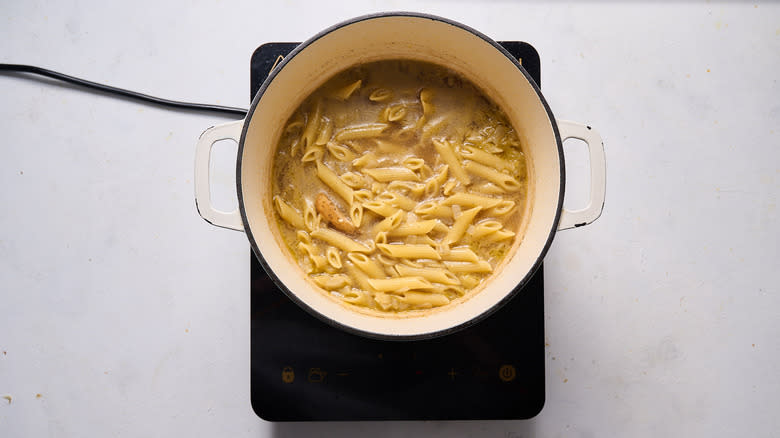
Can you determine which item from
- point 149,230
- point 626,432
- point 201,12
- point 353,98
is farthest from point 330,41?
point 626,432

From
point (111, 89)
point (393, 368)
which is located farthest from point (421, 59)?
point (111, 89)

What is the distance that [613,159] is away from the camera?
4.46ft

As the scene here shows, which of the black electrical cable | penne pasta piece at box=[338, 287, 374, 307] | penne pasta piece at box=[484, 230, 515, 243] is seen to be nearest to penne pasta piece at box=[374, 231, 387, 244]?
penne pasta piece at box=[338, 287, 374, 307]

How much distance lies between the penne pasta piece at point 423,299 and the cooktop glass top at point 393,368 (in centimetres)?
9

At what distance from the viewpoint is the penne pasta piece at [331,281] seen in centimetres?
113

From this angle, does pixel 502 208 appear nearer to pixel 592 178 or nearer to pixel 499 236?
pixel 499 236

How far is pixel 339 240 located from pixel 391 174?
173 mm

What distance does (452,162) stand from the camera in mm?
1166

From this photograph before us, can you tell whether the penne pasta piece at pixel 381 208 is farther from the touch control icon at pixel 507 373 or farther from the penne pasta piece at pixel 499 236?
the touch control icon at pixel 507 373

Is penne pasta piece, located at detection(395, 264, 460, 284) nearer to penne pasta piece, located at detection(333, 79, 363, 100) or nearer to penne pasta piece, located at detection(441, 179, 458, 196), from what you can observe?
penne pasta piece, located at detection(441, 179, 458, 196)

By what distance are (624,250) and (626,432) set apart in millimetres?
422

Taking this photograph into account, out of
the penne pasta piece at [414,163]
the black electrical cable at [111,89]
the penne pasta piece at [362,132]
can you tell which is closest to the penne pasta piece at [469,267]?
the penne pasta piece at [414,163]

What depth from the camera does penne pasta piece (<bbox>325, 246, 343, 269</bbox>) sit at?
1.14 metres

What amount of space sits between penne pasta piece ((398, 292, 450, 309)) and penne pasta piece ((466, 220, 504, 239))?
144mm
